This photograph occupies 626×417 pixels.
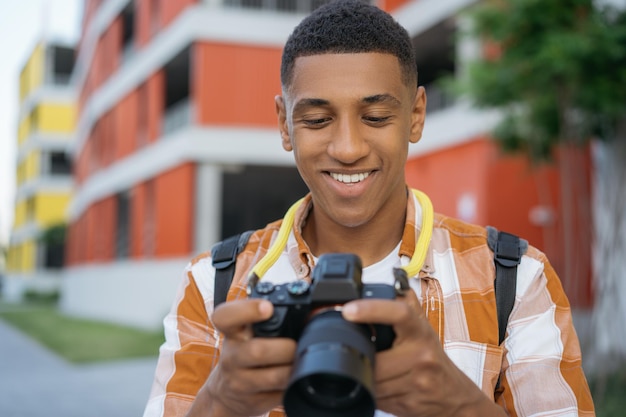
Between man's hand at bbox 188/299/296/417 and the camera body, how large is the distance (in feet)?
0.10

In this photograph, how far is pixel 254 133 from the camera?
613 inches

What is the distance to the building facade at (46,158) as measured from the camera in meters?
38.3

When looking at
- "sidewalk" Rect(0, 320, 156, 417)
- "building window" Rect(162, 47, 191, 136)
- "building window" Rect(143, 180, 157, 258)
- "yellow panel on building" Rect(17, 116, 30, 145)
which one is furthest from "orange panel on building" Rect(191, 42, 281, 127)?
"yellow panel on building" Rect(17, 116, 30, 145)

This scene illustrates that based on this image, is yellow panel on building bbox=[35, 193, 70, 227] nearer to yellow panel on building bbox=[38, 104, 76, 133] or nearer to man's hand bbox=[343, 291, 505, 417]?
yellow panel on building bbox=[38, 104, 76, 133]

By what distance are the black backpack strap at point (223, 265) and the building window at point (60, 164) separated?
3954 cm

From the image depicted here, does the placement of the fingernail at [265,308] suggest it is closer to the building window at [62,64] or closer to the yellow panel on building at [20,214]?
the building window at [62,64]

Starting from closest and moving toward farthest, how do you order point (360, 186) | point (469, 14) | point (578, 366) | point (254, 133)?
point (578, 366), point (360, 186), point (469, 14), point (254, 133)

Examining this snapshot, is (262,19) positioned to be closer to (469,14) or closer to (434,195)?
(434,195)

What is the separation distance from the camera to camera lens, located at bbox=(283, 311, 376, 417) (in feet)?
3.92

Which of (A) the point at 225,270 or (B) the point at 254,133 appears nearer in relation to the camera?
(A) the point at 225,270

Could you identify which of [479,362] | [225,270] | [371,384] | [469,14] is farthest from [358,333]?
[469,14]

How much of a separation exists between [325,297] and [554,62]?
611cm

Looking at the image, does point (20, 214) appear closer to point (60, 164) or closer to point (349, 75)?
point (60, 164)

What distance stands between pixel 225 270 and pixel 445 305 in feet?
1.87
